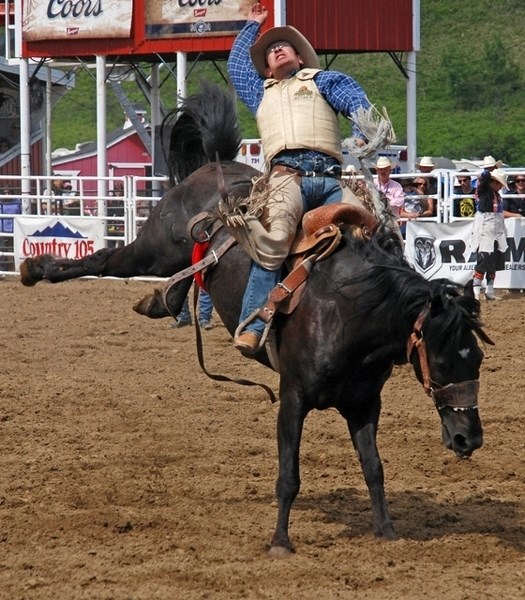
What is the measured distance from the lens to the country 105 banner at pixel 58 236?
15352 mm

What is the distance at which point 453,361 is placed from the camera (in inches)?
177

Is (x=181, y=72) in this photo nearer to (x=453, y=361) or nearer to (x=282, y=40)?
(x=282, y=40)

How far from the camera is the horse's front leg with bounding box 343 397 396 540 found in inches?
195

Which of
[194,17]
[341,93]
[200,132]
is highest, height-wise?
[194,17]

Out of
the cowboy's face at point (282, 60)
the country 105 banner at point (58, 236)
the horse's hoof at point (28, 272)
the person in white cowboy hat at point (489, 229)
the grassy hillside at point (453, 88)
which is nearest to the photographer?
the cowboy's face at point (282, 60)

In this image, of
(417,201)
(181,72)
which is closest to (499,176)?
(417,201)

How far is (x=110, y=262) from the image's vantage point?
652cm

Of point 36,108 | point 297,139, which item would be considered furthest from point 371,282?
point 36,108

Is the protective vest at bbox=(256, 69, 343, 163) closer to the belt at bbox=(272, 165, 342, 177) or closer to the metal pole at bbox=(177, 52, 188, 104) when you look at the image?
the belt at bbox=(272, 165, 342, 177)

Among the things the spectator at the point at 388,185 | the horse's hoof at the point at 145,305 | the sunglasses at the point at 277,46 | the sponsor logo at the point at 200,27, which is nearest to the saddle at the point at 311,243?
the sunglasses at the point at 277,46

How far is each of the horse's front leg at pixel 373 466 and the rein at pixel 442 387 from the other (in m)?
0.56

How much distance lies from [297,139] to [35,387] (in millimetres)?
3702

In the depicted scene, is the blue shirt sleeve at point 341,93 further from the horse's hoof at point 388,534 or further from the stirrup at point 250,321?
the horse's hoof at point 388,534

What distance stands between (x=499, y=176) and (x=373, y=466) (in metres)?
8.40
